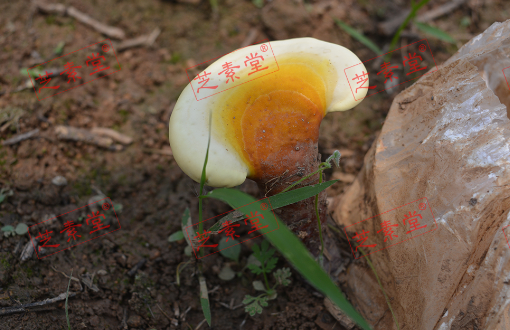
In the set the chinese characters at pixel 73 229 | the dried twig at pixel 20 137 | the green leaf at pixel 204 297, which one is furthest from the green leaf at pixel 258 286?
the dried twig at pixel 20 137

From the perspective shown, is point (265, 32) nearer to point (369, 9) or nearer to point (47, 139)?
point (369, 9)

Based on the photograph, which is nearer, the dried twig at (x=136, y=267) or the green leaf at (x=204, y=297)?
the green leaf at (x=204, y=297)

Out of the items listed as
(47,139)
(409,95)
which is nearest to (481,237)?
(409,95)

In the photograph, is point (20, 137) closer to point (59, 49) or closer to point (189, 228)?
point (59, 49)

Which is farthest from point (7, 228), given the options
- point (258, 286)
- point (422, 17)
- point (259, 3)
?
point (422, 17)

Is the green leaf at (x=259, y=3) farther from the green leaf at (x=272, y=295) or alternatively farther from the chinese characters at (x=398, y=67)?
the green leaf at (x=272, y=295)

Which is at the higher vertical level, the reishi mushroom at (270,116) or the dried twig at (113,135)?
the reishi mushroom at (270,116)

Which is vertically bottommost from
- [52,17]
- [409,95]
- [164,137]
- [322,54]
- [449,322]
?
[164,137]
